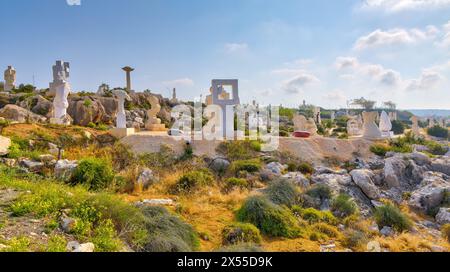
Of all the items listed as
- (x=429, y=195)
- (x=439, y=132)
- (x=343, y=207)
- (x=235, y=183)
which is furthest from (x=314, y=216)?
(x=439, y=132)

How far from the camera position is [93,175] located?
26.8ft

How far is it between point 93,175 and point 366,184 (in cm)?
924

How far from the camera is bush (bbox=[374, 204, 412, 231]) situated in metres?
8.07

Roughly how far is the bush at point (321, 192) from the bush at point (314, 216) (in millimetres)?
1491

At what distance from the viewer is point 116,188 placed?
8.66 meters

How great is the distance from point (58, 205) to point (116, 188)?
414 centimetres

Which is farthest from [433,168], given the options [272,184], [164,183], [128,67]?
[128,67]

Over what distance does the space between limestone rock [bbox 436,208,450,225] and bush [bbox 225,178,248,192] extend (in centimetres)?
610

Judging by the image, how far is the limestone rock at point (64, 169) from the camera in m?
8.35

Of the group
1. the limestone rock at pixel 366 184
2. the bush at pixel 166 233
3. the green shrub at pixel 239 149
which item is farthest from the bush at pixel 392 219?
the green shrub at pixel 239 149

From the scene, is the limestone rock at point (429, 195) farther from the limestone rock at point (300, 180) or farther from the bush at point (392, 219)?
the limestone rock at point (300, 180)

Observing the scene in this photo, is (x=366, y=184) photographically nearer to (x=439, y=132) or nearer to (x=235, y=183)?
(x=235, y=183)
